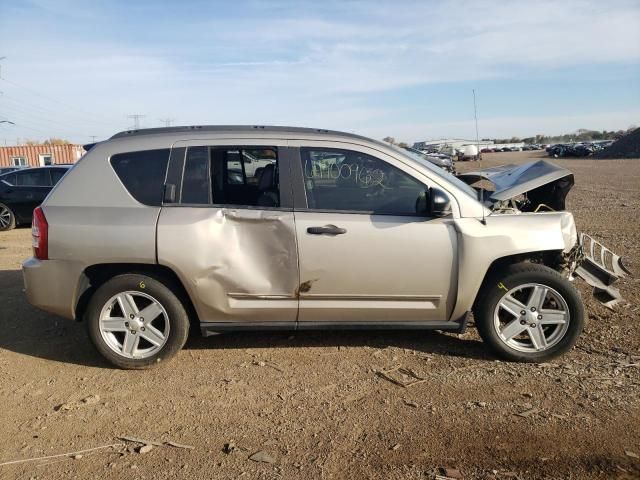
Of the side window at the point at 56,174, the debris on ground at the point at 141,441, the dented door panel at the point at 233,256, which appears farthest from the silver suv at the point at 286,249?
the side window at the point at 56,174

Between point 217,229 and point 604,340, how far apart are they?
3322 mm

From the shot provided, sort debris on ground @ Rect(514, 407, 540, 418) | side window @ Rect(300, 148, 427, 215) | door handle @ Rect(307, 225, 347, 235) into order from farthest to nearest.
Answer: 1. side window @ Rect(300, 148, 427, 215)
2. door handle @ Rect(307, 225, 347, 235)
3. debris on ground @ Rect(514, 407, 540, 418)

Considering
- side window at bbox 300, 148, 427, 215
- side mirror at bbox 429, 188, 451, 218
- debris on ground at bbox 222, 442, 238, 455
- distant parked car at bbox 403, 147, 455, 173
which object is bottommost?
debris on ground at bbox 222, 442, 238, 455

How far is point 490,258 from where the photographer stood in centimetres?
397

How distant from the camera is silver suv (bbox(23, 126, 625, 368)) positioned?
3957mm

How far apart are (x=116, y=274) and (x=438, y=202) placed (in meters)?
2.54

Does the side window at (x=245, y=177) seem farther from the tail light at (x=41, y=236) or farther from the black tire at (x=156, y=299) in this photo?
the tail light at (x=41, y=236)

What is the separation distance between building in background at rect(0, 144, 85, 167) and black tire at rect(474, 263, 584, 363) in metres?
45.3

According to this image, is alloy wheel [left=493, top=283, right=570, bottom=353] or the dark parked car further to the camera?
the dark parked car

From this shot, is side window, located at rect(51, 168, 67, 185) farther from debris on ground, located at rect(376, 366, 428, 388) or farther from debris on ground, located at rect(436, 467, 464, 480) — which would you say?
debris on ground, located at rect(436, 467, 464, 480)

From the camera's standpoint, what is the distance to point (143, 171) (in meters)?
4.11

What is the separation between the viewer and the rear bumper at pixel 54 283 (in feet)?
13.2

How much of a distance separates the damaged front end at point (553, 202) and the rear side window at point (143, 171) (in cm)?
A: 261

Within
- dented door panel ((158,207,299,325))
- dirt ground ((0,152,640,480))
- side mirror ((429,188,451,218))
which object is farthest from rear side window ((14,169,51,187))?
side mirror ((429,188,451,218))
